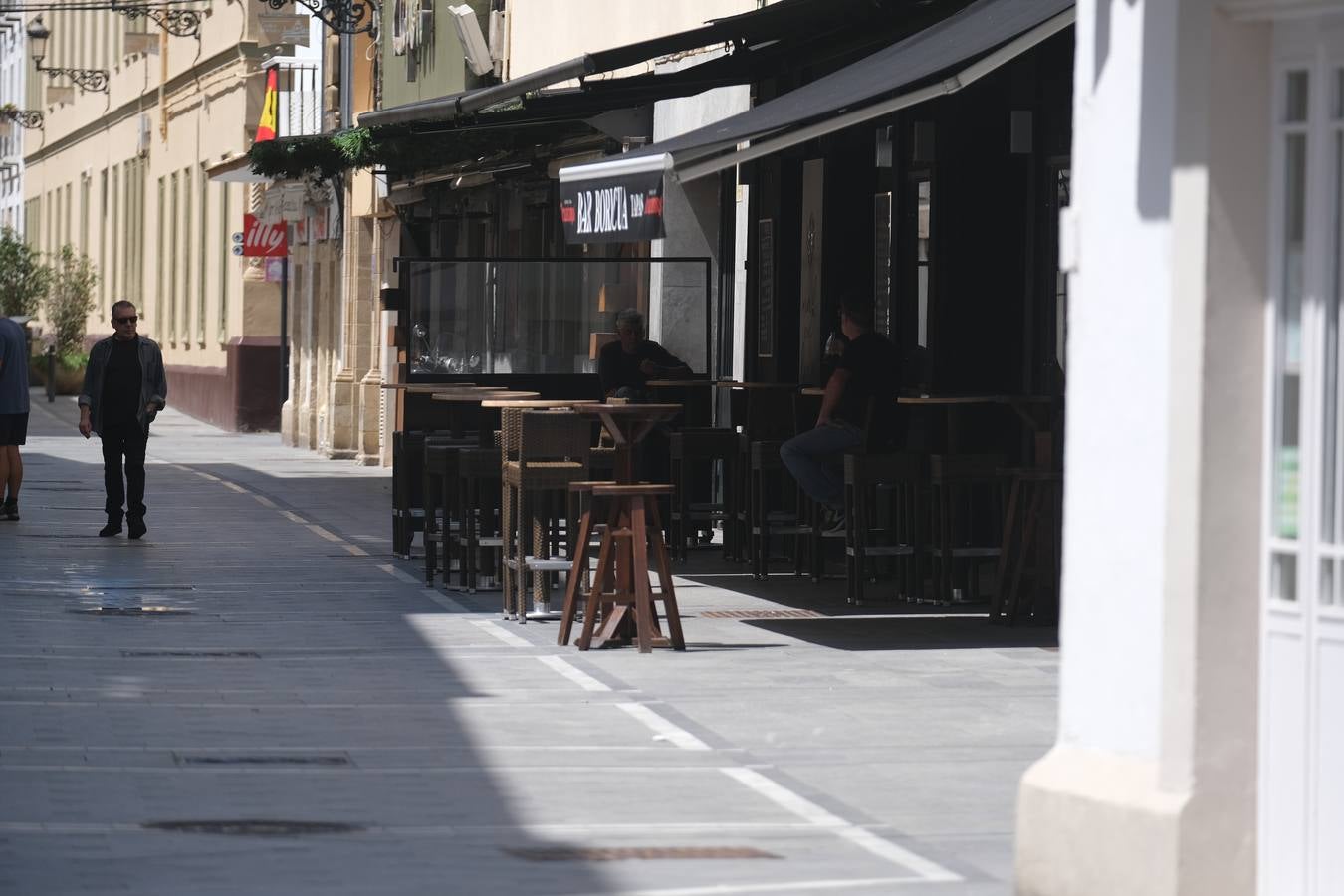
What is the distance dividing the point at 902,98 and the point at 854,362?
389 cm

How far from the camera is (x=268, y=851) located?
25.4 ft

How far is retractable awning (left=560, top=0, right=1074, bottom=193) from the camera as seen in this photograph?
1186cm

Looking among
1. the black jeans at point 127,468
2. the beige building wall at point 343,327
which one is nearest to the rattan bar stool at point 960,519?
the black jeans at point 127,468

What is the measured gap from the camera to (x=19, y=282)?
Answer: 178 ft

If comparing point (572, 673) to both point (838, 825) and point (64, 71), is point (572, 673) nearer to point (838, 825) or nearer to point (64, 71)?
point (838, 825)

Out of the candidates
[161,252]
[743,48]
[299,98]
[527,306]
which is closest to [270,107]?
[299,98]

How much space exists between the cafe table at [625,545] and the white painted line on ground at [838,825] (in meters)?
3.48

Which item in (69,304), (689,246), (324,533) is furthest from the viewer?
(69,304)

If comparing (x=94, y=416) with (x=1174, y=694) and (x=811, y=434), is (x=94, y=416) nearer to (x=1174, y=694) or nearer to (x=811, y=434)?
(x=811, y=434)

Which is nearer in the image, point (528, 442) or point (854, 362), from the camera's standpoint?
point (528, 442)

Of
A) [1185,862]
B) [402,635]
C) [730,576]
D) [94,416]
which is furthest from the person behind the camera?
[94,416]

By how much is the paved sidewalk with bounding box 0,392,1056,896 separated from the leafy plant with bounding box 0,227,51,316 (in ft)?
124

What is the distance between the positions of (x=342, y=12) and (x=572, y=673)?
22930 mm

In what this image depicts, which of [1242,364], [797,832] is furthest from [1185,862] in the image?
[797,832]
